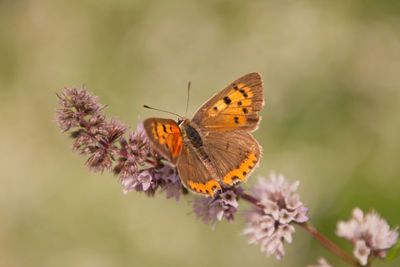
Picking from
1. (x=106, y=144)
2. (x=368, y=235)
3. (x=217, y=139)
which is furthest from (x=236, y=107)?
(x=368, y=235)

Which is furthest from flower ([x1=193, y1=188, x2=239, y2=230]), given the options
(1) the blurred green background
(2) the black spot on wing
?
(1) the blurred green background

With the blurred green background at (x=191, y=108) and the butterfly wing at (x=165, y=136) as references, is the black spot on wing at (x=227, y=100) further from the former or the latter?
the blurred green background at (x=191, y=108)

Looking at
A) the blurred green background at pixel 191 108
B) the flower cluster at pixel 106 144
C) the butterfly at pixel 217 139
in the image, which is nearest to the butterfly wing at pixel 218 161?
the butterfly at pixel 217 139

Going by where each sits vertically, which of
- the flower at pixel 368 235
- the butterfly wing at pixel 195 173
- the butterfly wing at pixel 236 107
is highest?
the butterfly wing at pixel 236 107

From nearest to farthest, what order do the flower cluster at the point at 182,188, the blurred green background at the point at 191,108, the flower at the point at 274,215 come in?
the flower cluster at the point at 182,188
the flower at the point at 274,215
the blurred green background at the point at 191,108

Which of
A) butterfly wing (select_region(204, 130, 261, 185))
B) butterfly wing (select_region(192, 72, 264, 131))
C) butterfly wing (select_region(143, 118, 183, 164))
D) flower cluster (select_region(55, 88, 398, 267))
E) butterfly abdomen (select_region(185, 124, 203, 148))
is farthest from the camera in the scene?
butterfly abdomen (select_region(185, 124, 203, 148))

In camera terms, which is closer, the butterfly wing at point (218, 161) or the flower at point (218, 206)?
the butterfly wing at point (218, 161)

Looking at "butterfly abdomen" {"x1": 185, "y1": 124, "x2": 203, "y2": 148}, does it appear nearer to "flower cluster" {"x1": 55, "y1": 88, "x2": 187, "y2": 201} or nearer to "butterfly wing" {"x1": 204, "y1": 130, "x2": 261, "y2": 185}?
"butterfly wing" {"x1": 204, "y1": 130, "x2": 261, "y2": 185}

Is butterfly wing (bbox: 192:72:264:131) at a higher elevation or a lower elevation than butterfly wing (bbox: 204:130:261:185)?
higher
